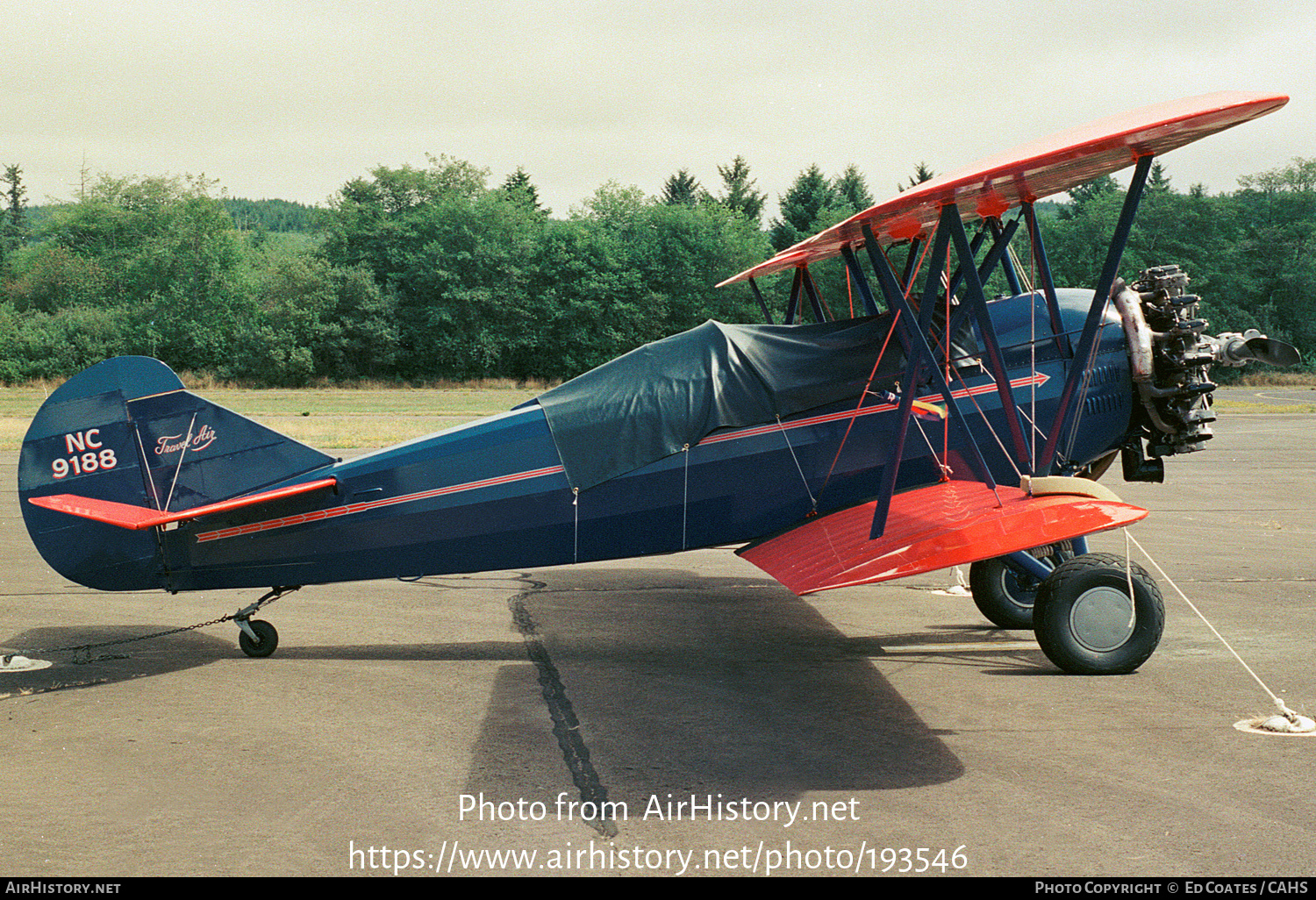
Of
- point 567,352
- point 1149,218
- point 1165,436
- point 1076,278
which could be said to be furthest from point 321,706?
point 1149,218

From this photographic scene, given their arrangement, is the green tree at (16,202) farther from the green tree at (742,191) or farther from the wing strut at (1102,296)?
the wing strut at (1102,296)

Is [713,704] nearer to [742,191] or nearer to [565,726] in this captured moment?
[565,726]

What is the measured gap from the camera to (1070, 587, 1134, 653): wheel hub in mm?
6793

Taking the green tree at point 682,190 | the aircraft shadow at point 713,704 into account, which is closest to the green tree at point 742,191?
the green tree at point 682,190

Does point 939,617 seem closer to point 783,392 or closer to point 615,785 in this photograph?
point 783,392

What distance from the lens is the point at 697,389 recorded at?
7555mm

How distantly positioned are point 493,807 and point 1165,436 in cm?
597

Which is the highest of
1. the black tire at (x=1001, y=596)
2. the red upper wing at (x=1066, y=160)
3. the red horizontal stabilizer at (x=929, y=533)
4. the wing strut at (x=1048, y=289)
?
the red upper wing at (x=1066, y=160)

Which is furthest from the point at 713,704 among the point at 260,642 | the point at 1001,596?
the point at 260,642

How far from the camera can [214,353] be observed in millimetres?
62156

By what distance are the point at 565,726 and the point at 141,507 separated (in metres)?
3.67

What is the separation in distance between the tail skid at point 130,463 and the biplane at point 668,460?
0.01 m

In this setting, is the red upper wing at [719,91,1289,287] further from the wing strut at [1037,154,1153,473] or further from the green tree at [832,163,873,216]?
the green tree at [832,163,873,216]

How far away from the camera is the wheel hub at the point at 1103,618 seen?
6793mm
